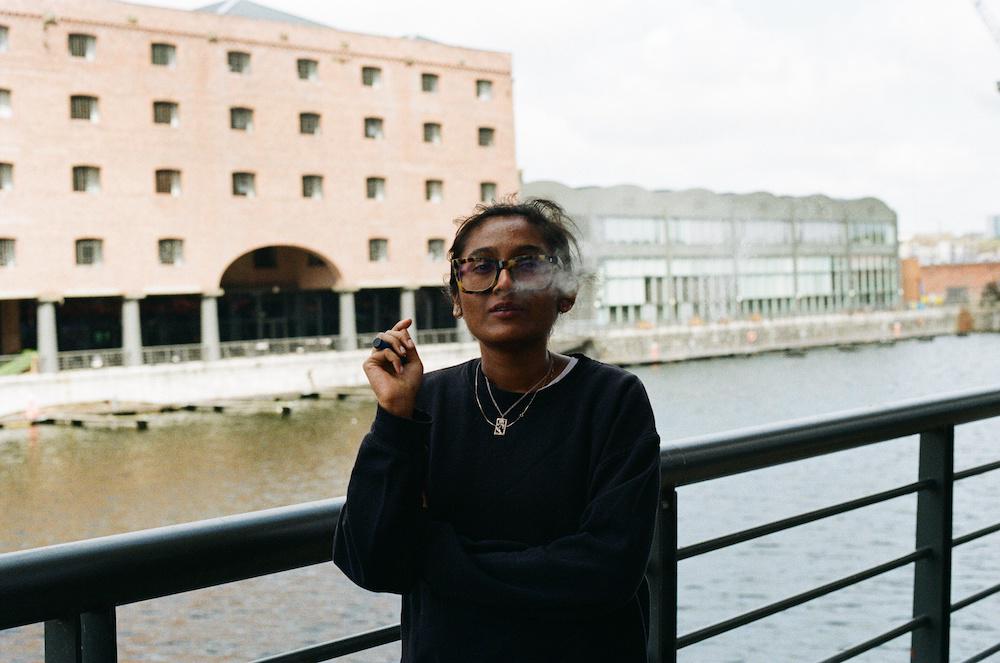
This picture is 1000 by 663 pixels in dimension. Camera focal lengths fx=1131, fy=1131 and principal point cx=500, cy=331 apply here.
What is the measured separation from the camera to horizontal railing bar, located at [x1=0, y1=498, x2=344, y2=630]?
1180 mm

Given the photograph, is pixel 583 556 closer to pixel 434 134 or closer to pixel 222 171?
pixel 222 171

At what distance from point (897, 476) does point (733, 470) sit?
96.5 feet

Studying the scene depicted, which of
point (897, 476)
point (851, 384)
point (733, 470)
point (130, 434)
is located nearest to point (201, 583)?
point (733, 470)

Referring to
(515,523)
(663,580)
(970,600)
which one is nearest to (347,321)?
(970,600)

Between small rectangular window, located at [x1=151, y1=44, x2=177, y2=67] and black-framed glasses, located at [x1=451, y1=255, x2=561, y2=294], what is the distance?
38.8m

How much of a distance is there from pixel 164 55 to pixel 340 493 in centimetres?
1794

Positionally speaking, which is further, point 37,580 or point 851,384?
point 851,384

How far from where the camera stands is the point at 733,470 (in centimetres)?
189

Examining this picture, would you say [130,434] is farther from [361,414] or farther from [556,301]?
[556,301]

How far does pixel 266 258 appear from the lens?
140 feet

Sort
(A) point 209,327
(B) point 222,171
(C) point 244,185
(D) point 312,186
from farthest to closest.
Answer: (D) point 312,186 → (C) point 244,185 → (A) point 209,327 → (B) point 222,171

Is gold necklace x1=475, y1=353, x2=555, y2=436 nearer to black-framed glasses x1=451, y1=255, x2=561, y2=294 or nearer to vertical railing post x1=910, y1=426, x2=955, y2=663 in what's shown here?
black-framed glasses x1=451, y1=255, x2=561, y2=294

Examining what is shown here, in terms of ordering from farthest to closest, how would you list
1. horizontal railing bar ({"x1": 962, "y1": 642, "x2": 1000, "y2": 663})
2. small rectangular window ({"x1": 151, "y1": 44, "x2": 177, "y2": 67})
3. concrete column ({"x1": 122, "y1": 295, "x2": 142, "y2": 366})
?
small rectangular window ({"x1": 151, "y1": 44, "x2": 177, "y2": 67}) < concrete column ({"x1": 122, "y1": 295, "x2": 142, "y2": 366}) < horizontal railing bar ({"x1": 962, "y1": 642, "x2": 1000, "y2": 663})

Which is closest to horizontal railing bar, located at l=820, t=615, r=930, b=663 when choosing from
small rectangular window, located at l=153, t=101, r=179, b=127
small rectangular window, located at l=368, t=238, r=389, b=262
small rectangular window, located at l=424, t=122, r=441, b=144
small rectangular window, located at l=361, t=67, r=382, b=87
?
small rectangular window, located at l=153, t=101, r=179, b=127
